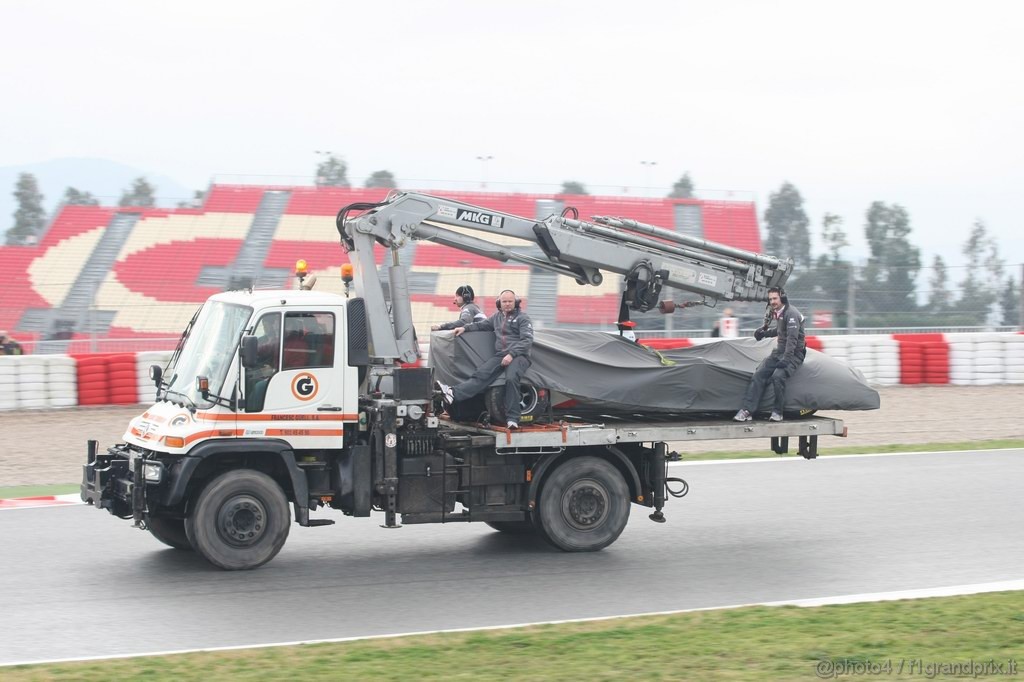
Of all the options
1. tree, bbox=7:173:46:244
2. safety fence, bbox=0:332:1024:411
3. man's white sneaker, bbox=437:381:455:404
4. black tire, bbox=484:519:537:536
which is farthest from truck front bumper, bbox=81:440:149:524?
tree, bbox=7:173:46:244

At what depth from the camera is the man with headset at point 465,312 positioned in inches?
444

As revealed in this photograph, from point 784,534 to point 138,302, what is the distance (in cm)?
1911

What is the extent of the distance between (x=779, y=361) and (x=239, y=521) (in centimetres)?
510

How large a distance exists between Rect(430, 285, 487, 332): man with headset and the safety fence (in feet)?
30.9

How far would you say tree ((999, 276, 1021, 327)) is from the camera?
2545cm

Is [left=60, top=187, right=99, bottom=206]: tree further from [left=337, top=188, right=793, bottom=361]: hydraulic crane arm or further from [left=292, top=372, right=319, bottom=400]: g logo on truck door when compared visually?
[left=292, top=372, right=319, bottom=400]: g logo on truck door

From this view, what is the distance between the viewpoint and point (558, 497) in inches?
422

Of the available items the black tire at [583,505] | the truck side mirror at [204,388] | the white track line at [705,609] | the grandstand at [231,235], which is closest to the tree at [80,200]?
the grandstand at [231,235]

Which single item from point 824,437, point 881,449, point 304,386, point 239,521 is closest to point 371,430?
point 304,386

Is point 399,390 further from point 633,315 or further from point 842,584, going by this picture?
point 633,315

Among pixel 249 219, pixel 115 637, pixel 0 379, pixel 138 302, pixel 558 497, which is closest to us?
pixel 115 637

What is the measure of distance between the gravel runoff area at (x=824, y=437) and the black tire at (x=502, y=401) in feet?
23.0

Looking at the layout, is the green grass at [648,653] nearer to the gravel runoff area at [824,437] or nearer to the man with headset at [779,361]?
the man with headset at [779,361]

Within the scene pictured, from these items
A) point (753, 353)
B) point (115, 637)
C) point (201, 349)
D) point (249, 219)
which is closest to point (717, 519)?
point (753, 353)
